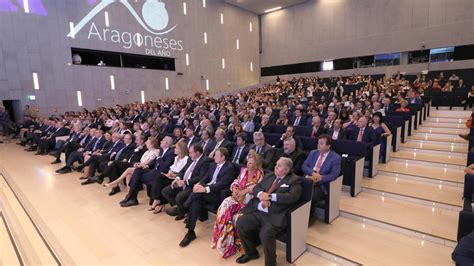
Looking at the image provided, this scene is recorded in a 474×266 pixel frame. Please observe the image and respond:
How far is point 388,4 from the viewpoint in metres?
15.4

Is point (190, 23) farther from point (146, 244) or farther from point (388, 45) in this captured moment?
point (146, 244)

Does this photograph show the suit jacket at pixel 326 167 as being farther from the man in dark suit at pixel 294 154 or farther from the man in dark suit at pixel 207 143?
the man in dark suit at pixel 207 143

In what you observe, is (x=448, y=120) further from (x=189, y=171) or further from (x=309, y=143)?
(x=189, y=171)

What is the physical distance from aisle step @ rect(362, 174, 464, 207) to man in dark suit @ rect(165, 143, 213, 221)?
7.67ft

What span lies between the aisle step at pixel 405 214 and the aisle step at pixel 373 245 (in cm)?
13

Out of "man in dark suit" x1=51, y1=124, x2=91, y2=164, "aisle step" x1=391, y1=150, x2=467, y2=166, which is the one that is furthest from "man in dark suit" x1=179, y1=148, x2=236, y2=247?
"man in dark suit" x1=51, y1=124, x2=91, y2=164

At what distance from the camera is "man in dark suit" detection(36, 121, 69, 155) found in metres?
7.72

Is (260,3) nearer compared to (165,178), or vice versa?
(165,178)

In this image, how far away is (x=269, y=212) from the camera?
8.28ft

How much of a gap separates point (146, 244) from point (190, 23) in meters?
15.6

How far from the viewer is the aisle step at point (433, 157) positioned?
14.9 feet

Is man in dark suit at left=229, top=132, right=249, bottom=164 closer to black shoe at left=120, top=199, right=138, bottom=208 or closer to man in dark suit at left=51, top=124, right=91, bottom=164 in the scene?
black shoe at left=120, top=199, right=138, bottom=208

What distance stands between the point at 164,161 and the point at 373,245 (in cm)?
300

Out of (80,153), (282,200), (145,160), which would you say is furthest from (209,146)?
(80,153)
